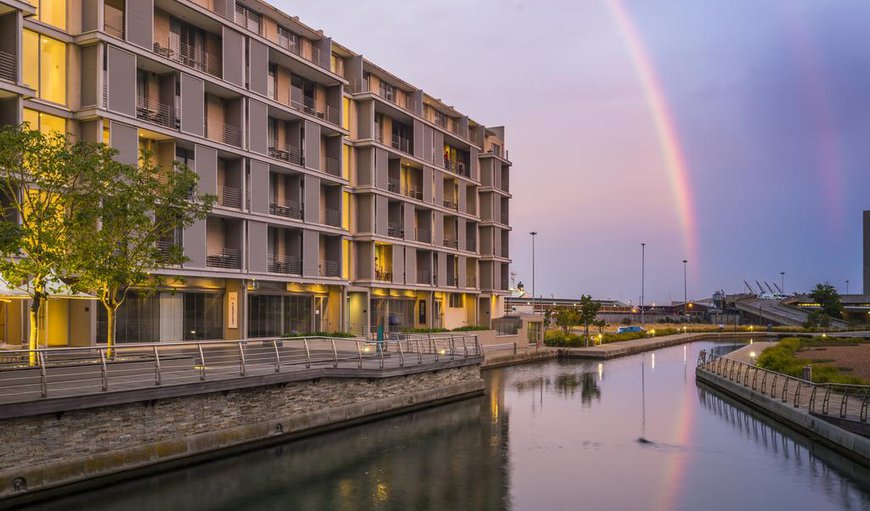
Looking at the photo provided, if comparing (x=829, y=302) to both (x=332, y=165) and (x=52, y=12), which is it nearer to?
(x=332, y=165)

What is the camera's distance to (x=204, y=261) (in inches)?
1433

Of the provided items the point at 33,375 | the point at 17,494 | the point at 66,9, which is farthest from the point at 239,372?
the point at 66,9

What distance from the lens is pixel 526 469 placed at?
20453 mm

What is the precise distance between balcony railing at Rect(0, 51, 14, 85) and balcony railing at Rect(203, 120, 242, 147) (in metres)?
11.4

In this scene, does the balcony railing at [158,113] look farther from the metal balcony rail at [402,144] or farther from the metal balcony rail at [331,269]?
the metal balcony rail at [402,144]

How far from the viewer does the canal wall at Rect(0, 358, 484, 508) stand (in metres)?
15.4

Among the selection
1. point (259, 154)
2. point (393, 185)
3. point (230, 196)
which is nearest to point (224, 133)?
point (259, 154)

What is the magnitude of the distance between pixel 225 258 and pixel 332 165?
12.0 metres

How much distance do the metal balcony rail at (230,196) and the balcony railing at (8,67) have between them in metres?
12.3

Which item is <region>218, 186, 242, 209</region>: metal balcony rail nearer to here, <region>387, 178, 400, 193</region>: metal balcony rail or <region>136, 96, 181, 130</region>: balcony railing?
<region>136, 96, 181, 130</region>: balcony railing

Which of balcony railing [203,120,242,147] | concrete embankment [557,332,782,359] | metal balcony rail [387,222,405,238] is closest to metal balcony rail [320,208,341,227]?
metal balcony rail [387,222,405,238]

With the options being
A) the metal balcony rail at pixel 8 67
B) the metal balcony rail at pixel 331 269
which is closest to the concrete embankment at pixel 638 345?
the metal balcony rail at pixel 331 269

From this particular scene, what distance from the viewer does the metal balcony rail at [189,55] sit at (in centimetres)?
3597

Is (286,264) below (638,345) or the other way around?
the other way around
